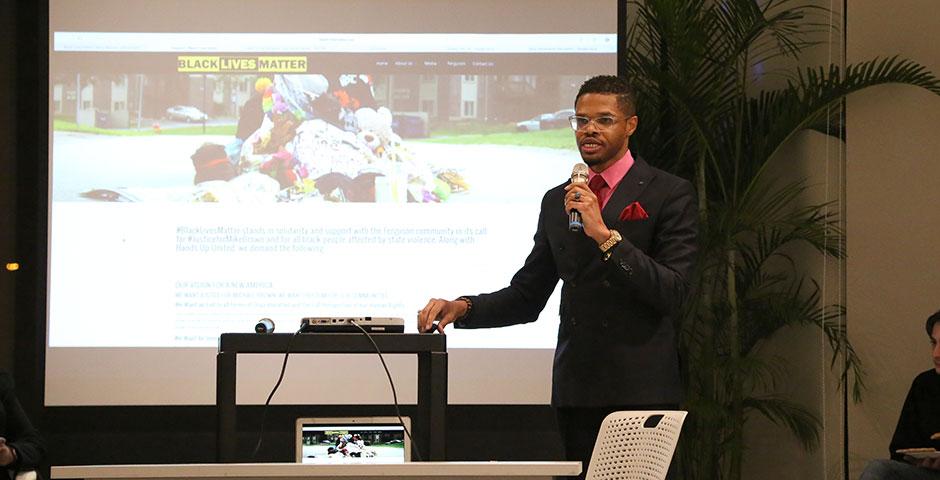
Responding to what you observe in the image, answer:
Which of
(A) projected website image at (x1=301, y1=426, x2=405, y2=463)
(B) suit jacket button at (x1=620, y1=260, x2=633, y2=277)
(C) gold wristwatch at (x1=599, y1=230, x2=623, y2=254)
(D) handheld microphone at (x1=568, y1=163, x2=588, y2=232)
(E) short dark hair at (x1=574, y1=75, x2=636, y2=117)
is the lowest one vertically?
(A) projected website image at (x1=301, y1=426, x2=405, y2=463)

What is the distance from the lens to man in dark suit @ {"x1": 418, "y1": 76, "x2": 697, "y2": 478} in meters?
2.79

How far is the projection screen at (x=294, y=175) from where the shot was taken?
503cm

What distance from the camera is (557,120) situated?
5191 mm

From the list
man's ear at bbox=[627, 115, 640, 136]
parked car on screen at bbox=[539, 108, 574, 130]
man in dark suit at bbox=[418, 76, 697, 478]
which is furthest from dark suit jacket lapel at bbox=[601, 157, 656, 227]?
parked car on screen at bbox=[539, 108, 574, 130]

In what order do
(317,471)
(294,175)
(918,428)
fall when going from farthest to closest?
(294,175)
(918,428)
(317,471)

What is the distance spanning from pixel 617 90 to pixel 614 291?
1.63 ft

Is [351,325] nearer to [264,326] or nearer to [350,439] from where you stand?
[264,326]

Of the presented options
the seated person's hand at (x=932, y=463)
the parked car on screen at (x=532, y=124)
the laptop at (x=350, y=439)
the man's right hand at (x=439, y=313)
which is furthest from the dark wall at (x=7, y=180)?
the seated person's hand at (x=932, y=463)

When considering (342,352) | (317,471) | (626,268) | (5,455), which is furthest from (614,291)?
(5,455)

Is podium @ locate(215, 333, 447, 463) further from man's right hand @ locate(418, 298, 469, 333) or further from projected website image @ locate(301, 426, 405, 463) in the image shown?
projected website image @ locate(301, 426, 405, 463)

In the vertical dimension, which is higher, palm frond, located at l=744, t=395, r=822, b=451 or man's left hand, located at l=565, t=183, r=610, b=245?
man's left hand, located at l=565, t=183, r=610, b=245

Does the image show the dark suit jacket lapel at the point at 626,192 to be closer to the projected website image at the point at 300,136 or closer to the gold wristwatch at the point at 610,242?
the gold wristwatch at the point at 610,242

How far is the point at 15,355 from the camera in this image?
17.2 feet

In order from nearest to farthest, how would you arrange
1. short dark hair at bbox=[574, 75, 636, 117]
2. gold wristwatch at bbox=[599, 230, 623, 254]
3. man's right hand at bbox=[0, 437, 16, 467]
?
1. gold wristwatch at bbox=[599, 230, 623, 254]
2. short dark hair at bbox=[574, 75, 636, 117]
3. man's right hand at bbox=[0, 437, 16, 467]
